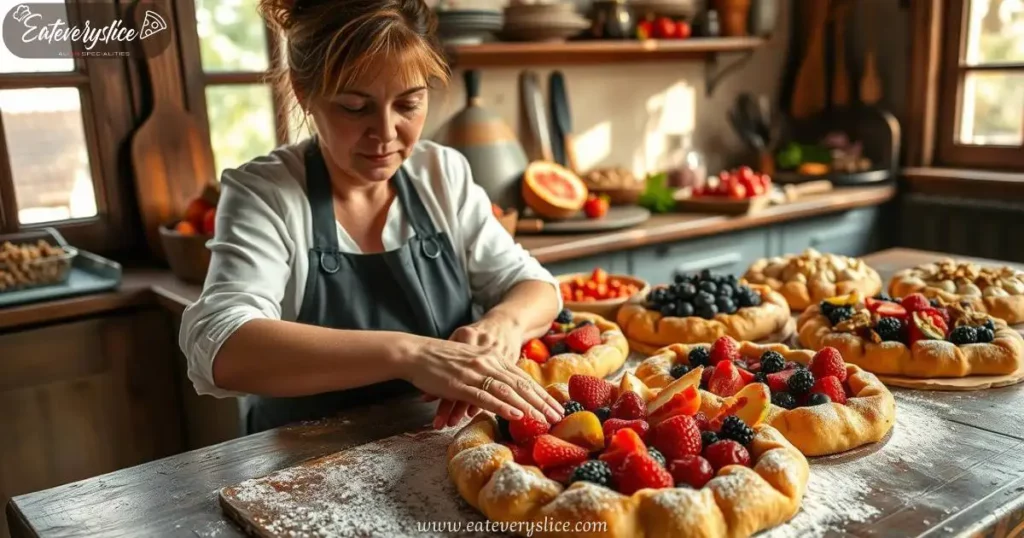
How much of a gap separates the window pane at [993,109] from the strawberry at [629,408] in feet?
12.5

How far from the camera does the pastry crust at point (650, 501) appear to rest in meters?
1.10

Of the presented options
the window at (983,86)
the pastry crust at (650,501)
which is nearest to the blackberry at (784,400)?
the pastry crust at (650,501)

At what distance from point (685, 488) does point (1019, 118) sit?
4.02 metres

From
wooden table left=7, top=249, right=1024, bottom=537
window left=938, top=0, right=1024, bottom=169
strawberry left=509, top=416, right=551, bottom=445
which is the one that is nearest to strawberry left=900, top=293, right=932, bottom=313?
wooden table left=7, top=249, right=1024, bottom=537

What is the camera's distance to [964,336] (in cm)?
174

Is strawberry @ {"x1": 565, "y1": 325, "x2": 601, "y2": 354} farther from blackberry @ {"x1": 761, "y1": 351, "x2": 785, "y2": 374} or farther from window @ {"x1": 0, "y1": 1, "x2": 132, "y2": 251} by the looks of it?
window @ {"x1": 0, "y1": 1, "x2": 132, "y2": 251}

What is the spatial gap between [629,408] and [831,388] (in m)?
0.39

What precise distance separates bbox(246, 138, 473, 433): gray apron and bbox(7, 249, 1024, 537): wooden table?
0.22 m

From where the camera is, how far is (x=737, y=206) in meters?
3.66

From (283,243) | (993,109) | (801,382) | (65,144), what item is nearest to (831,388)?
(801,382)

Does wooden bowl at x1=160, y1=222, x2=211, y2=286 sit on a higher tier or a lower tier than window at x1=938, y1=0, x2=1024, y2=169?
lower

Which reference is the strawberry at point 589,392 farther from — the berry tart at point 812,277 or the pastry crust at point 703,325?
the berry tart at point 812,277

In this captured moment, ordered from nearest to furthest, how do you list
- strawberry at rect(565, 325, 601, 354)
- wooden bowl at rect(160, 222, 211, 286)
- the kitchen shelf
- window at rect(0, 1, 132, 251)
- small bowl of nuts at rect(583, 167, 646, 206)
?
strawberry at rect(565, 325, 601, 354), wooden bowl at rect(160, 222, 211, 286), window at rect(0, 1, 132, 251), the kitchen shelf, small bowl of nuts at rect(583, 167, 646, 206)

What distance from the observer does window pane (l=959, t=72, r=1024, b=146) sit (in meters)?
4.23
